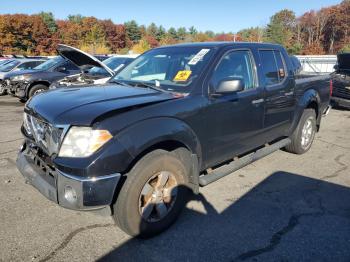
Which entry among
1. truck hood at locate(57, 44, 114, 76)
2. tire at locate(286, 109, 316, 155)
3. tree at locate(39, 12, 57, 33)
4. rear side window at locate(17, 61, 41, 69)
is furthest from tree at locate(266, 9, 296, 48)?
truck hood at locate(57, 44, 114, 76)

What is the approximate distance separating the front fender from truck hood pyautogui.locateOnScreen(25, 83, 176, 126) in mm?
211

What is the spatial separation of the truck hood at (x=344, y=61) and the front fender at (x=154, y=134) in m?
9.83

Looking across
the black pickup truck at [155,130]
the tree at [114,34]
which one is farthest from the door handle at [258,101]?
the tree at [114,34]

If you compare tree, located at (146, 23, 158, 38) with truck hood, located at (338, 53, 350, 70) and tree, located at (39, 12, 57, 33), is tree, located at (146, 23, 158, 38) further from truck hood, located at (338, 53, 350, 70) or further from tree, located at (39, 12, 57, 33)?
truck hood, located at (338, 53, 350, 70)

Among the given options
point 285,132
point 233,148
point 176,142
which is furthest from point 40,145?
point 285,132

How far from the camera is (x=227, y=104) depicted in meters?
4.07

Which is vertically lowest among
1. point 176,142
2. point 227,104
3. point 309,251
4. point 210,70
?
point 309,251

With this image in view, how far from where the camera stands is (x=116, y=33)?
93812mm

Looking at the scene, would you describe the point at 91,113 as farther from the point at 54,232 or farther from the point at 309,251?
the point at 309,251

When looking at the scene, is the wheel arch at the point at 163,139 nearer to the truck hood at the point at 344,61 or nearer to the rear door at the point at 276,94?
Result: the rear door at the point at 276,94

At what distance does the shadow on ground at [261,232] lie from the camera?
10.5 ft

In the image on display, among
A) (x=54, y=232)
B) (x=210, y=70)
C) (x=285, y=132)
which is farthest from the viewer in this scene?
(x=285, y=132)

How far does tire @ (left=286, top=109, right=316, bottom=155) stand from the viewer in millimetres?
5887

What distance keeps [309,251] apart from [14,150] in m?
5.09
